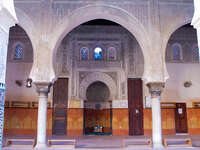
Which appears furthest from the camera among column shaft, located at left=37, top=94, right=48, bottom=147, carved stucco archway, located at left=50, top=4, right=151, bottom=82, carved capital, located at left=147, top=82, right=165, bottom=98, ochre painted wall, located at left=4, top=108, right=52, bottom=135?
ochre painted wall, located at left=4, top=108, right=52, bottom=135

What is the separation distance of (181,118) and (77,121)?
4.82 metres

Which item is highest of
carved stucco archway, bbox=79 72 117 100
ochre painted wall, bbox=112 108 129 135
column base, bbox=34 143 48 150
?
carved stucco archway, bbox=79 72 117 100

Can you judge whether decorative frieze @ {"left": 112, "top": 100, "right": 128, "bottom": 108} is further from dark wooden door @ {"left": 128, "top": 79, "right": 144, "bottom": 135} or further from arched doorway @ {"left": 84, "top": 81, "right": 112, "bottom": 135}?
arched doorway @ {"left": 84, "top": 81, "right": 112, "bottom": 135}

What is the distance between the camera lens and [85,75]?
434 inches

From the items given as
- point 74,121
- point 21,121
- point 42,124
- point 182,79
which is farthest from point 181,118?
point 21,121

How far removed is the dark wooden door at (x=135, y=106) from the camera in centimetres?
1067

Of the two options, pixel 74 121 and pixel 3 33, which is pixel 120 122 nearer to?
pixel 74 121

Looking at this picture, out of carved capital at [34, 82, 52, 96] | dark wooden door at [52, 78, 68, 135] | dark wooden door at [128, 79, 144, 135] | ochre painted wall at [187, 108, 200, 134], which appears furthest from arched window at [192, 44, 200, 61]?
carved capital at [34, 82, 52, 96]

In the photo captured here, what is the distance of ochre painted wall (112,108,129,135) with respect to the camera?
1065 cm

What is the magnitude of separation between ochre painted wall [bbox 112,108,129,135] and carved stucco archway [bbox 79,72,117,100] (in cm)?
75

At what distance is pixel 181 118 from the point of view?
35.7ft

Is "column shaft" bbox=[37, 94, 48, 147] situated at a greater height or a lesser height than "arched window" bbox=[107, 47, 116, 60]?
lesser

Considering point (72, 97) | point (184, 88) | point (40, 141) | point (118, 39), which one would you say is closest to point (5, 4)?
point (40, 141)

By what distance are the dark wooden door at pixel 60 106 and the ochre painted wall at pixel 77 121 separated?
19 cm
